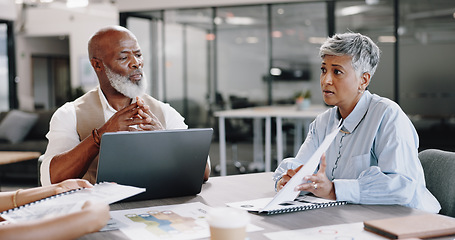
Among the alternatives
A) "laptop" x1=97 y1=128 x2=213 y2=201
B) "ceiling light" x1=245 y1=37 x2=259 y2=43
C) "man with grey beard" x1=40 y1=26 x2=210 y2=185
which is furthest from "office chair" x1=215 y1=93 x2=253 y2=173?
"laptop" x1=97 y1=128 x2=213 y2=201

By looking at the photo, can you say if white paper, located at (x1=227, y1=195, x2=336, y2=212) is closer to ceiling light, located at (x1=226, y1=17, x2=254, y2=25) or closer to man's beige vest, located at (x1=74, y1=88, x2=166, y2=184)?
man's beige vest, located at (x1=74, y1=88, x2=166, y2=184)

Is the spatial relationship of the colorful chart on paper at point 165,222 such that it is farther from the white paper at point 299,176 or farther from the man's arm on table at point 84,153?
the man's arm on table at point 84,153

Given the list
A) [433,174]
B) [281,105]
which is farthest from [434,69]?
[433,174]

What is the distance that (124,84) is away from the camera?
2271 mm

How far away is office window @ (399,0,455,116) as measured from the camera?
7727 millimetres

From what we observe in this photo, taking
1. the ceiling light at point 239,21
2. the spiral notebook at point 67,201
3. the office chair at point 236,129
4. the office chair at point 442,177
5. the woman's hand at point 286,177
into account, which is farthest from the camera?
→ the ceiling light at point 239,21

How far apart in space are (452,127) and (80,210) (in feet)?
25.5

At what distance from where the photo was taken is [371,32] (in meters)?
8.21

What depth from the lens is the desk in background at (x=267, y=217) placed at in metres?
1.35

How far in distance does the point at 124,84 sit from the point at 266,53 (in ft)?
20.5

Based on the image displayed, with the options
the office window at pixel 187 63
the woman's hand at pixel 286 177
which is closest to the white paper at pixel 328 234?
the woman's hand at pixel 286 177

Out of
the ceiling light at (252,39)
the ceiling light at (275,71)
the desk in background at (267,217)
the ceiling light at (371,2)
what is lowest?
the desk in background at (267,217)

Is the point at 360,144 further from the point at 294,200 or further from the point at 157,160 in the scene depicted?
the point at 157,160

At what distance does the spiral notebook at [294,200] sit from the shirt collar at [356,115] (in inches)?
16.6
